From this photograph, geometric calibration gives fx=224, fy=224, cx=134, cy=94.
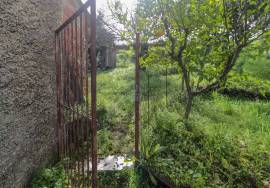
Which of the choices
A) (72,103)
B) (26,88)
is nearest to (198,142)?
(72,103)

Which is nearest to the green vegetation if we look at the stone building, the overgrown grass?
the overgrown grass

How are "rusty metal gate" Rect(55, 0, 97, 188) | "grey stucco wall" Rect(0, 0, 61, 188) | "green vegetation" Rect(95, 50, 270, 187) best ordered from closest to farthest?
"grey stucco wall" Rect(0, 0, 61, 188), "rusty metal gate" Rect(55, 0, 97, 188), "green vegetation" Rect(95, 50, 270, 187)

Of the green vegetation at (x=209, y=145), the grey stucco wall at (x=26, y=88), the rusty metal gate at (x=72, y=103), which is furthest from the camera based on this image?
the green vegetation at (x=209, y=145)

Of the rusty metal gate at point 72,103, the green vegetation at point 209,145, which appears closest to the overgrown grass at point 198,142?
the green vegetation at point 209,145

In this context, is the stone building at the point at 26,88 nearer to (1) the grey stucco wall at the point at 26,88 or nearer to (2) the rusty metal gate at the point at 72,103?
Result: (1) the grey stucco wall at the point at 26,88

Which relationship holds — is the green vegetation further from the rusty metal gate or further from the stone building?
the stone building

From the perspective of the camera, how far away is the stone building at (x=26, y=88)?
2014mm

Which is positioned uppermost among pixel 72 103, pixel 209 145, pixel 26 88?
pixel 26 88

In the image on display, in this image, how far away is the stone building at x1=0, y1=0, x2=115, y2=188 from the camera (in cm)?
201

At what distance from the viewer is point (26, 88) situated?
238 cm

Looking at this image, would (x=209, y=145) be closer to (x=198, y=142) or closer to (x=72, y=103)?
(x=198, y=142)

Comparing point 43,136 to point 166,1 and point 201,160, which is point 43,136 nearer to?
point 201,160

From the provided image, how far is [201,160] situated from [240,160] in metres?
0.50

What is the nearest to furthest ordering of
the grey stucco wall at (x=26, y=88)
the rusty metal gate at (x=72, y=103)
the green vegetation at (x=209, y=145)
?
the grey stucco wall at (x=26, y=88), the rusty metal gate at (x=72, y=103), the green vegetation at (x=209, y=145)
